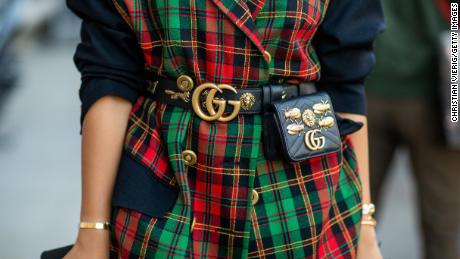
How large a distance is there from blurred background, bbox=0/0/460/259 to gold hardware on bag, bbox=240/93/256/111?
1.91 metres

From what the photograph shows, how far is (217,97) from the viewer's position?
1.62 metres

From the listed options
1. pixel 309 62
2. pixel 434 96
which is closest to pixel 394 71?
pixel 434 96

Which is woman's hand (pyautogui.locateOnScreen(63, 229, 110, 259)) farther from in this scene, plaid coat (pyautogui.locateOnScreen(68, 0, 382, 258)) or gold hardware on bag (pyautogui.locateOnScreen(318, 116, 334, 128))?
gold hardware on bag (pyautogui.locateOnScreen(318, 116, 334, 128))

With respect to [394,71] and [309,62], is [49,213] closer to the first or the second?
[394,71]

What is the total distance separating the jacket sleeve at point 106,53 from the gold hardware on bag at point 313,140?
41 cm

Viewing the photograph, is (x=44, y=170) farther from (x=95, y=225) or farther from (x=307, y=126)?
(x=307, y=126)

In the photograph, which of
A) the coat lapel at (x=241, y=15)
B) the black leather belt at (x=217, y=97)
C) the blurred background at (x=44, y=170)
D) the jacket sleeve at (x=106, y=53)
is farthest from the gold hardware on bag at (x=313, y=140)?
the blurred background at (x=44, y=170)

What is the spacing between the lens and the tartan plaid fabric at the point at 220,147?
62.9 inches

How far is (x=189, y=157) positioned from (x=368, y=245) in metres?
0.53

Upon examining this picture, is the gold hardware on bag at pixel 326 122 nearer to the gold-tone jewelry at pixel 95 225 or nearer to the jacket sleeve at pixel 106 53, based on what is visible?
the jacket sleeve at pixel 106 53

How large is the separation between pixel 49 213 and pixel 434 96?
2.47 m

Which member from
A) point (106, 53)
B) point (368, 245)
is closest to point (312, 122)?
point (368, 245)

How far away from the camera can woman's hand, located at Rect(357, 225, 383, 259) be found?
6.03ft

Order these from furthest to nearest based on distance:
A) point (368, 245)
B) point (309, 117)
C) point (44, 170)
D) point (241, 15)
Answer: point (44, 170) → point (368, 245) → point (309, 117) → point (241, 15)
